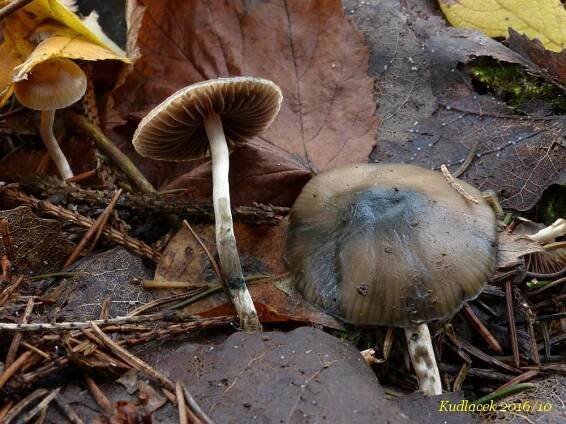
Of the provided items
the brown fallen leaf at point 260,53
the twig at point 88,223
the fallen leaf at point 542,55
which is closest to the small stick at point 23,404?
the twig at point 88,223

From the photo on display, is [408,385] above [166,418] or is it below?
below

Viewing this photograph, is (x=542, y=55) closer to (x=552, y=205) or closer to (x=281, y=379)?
(x=552, y=205)

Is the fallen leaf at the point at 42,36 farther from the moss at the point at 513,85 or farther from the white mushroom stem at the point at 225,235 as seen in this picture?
the moss at the point at 513,85

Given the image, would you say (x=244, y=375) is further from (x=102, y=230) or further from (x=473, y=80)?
(x=473, y=80)

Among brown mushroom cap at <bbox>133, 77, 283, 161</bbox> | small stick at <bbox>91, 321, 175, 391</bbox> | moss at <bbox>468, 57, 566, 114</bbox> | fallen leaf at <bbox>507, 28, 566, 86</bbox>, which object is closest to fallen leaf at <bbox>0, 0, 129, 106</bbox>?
brown mushroom cap at <bbox>133, 77, 283, 161</bbox>

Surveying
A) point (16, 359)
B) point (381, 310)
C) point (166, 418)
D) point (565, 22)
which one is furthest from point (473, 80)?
point (16, 359)

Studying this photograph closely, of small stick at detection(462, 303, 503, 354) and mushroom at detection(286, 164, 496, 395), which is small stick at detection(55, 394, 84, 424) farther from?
small stick at detection(462, 303, 503, 354)
